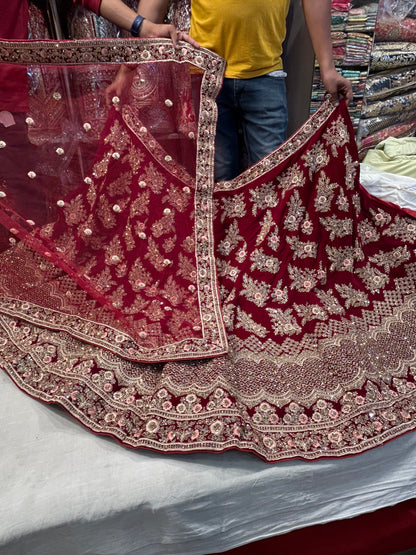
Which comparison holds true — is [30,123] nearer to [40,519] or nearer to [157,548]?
[40,519]

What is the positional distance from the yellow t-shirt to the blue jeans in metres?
0.05

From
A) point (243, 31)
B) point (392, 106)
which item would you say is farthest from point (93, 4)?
point (392, 106)

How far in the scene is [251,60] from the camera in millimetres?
1509

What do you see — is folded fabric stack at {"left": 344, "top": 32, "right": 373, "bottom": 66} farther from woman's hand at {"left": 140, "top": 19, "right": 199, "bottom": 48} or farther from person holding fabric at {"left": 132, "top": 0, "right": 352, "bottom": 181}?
woman's hand at {"left": 140, "top": 19, "right": 199, "bottom": 48}

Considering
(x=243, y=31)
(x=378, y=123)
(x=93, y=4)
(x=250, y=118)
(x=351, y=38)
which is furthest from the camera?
(x=378, y=123)

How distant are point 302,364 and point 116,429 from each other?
0.48 m

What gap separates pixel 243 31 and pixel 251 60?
0.32 feet

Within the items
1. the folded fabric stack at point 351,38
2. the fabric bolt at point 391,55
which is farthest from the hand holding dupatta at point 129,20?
the fabric bolt at point 391,55

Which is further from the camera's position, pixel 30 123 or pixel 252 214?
pixel 252 214

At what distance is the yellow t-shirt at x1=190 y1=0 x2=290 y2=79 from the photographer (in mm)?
1430

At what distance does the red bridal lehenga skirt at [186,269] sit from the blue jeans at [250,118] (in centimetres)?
28

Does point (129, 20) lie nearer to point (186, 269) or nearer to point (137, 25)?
point (137, 25)

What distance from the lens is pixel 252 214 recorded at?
138cm

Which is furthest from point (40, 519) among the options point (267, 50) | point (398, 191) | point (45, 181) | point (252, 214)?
point (398, 191)
